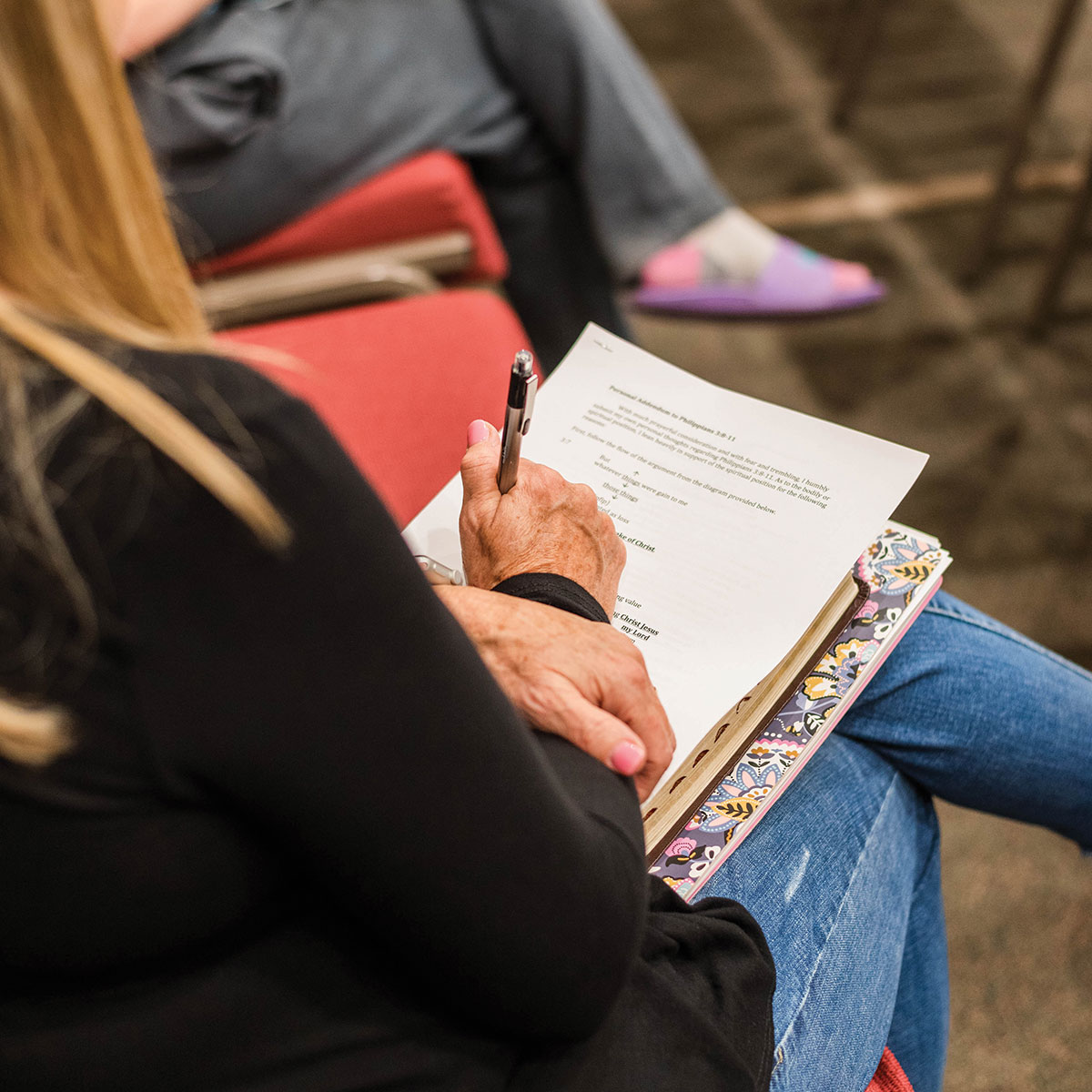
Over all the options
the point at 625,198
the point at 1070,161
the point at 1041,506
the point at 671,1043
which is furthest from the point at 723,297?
the point at 671,1043

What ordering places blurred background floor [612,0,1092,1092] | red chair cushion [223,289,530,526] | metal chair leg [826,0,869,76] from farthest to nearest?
metal chair leg [826,0,869,76] < blurred background floor [612,0,1092,1092] < red chair cushion [223,289,530,526]

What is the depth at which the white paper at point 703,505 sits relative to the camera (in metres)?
0.64

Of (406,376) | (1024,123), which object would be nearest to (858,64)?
(1024,123)

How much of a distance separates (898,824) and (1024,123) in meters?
1.43

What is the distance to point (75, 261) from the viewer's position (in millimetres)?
402

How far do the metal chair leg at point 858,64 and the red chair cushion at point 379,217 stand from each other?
1.14m

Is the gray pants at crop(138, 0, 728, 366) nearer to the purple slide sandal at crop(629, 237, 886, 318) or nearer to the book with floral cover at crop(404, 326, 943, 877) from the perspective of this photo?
the purple slide sandal at crop(629, 237, 886, 318)

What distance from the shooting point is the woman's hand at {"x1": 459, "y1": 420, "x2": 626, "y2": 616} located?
630 millimetres

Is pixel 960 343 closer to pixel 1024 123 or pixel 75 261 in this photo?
pixel 1024 123

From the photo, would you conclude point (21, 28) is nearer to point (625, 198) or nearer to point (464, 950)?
point (464, 950)

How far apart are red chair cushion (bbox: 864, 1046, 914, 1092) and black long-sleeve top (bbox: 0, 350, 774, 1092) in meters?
0.35

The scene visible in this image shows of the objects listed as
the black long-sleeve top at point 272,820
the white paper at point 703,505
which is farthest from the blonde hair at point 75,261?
the white paper at point 703,505

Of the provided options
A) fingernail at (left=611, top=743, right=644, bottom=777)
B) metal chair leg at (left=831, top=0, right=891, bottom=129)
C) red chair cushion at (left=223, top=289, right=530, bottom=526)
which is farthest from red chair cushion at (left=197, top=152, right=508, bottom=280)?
metal chair leg at (left=831, top=0, right=891, bottom=129)

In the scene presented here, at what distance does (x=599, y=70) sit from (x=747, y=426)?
96 centimetres
